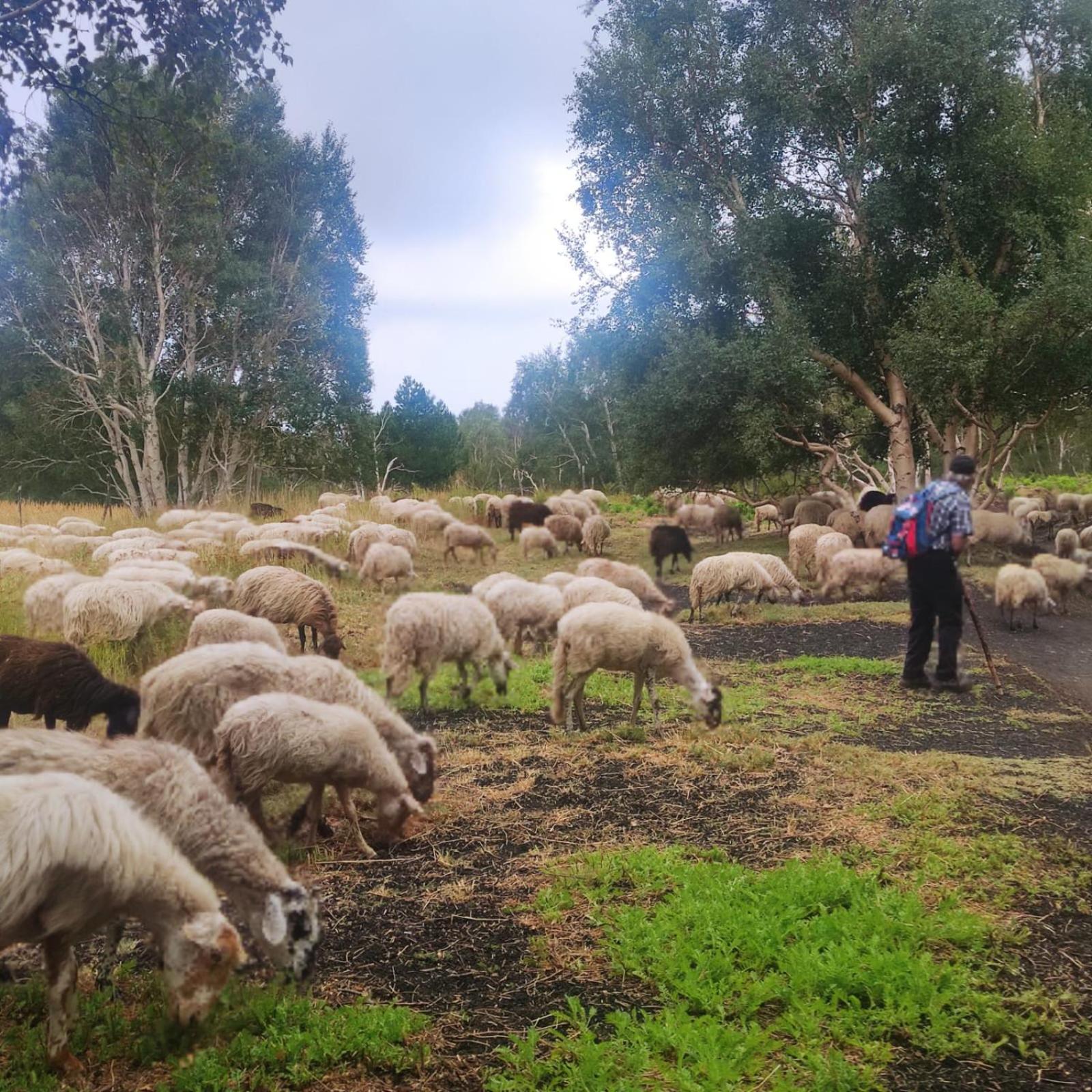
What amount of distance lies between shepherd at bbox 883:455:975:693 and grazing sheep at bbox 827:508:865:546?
421 inches

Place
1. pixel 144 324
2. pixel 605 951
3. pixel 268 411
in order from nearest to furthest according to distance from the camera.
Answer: pixel 605 951, pixel 144 324, pixel 268 411

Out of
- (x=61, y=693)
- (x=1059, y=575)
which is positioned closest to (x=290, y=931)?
(x=61, y=693)

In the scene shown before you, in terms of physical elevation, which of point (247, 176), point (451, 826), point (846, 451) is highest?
point (247, 176)

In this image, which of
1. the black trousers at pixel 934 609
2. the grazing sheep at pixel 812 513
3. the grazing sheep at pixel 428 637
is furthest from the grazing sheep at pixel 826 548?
the grazing sheep at pixel 428 637

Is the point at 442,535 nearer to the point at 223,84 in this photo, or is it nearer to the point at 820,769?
the point at 223,84

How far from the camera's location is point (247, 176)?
30.2 meters

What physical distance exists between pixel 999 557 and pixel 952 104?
1018cm

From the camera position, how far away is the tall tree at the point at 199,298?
26.5 metres

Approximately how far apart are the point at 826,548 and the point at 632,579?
5.08 metres

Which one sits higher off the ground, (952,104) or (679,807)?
(952,104)

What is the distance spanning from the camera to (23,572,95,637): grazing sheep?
29.3 feet

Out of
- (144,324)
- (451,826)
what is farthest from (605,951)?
(144,324)

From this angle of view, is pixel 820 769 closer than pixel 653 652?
Yes

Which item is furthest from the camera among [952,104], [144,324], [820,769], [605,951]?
[144,324]
